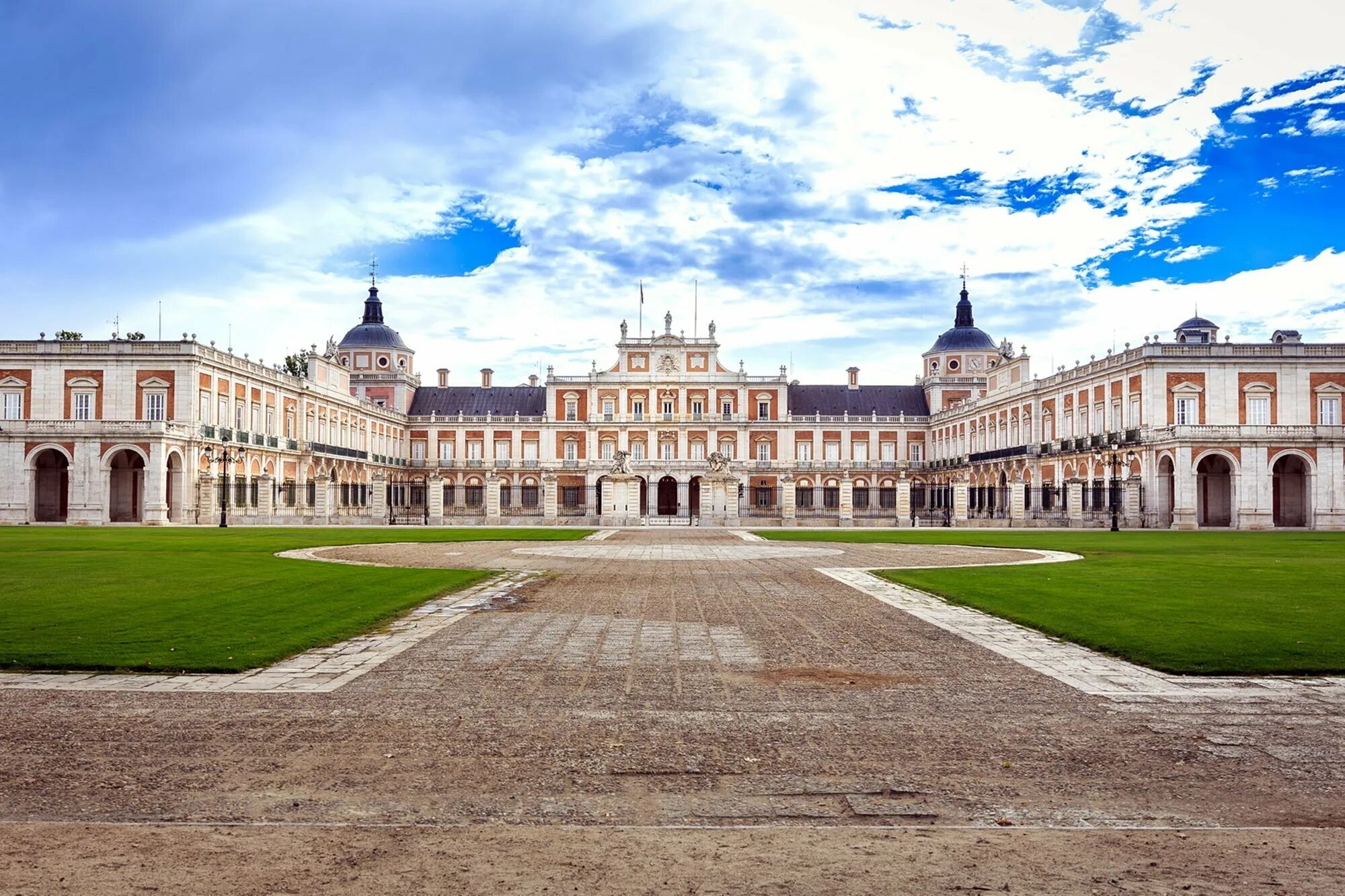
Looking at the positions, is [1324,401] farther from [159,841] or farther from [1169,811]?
[159,841]

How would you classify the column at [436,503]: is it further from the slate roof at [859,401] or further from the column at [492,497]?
the slate roof at [859,401]

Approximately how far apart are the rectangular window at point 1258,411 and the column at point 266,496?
45.9 m

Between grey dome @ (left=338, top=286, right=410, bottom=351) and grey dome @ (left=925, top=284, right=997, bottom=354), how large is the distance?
4509 cm

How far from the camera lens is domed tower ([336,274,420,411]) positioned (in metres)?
84.9

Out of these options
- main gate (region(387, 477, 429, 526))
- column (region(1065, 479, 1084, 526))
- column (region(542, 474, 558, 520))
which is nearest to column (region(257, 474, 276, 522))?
column (region(542, 474, 558, 520))

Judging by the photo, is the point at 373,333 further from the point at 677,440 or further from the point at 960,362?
the point at 960,362

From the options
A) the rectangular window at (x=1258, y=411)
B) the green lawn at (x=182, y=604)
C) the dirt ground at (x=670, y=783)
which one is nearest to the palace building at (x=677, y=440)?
the rectangular window at (x=1258, y=411)

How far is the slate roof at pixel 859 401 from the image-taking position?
86.8m

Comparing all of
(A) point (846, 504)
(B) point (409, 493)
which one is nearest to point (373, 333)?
(B) point (409, 493)

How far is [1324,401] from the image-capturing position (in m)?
48.9

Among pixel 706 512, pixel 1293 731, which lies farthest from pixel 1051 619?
pixel 706 512

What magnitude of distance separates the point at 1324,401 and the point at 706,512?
29369mm

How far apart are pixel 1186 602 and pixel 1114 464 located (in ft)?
113

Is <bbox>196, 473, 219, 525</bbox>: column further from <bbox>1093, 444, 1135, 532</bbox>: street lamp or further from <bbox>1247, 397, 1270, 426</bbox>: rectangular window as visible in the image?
<bbox>1247, 397, 1270, 426</bbox>: rectangular window
